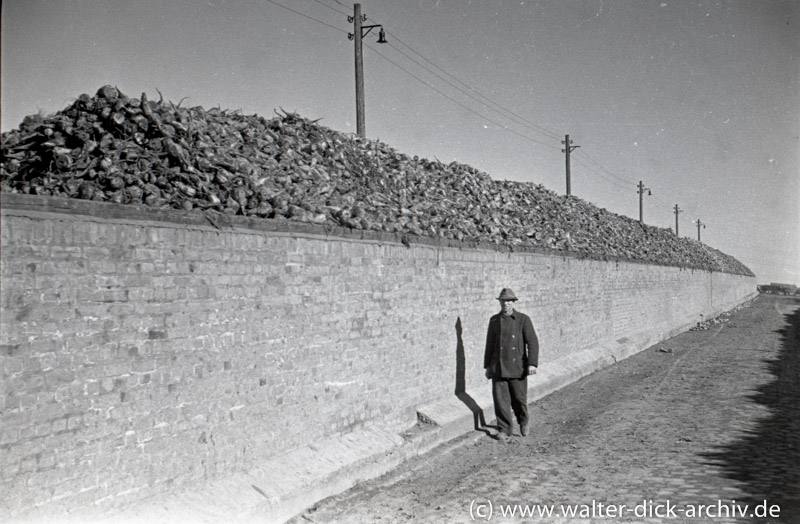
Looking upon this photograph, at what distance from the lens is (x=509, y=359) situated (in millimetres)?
8938

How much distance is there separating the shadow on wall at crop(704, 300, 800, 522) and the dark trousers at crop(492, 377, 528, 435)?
7.63 feet

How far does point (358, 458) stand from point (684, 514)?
3030 mm

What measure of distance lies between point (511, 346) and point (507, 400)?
74cm

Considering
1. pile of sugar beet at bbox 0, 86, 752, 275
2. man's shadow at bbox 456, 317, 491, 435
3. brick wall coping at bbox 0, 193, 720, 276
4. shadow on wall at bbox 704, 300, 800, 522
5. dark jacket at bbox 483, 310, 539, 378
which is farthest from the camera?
man's shadow at bbox 456, 317, 491, 435

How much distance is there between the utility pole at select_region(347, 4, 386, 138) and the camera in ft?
49.1

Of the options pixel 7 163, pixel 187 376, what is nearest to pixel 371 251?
pixel 187 376

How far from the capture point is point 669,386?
517 inches

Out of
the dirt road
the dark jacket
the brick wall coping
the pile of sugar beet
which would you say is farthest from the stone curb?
the pile of sugar beet

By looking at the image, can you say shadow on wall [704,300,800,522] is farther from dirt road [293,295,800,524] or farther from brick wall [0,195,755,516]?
brick wall [0,195,755,516]

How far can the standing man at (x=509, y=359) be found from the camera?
893 centimetres

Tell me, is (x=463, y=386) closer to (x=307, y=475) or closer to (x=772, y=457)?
(x=772, y=457)

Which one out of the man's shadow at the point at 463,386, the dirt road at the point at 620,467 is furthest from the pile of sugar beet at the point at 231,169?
the dirt road at the point at 620,467

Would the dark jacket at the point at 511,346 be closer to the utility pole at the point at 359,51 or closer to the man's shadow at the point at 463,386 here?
the man's shadow at the point at 463,386

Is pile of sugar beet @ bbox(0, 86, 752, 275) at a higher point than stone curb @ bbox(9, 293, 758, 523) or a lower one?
higher
